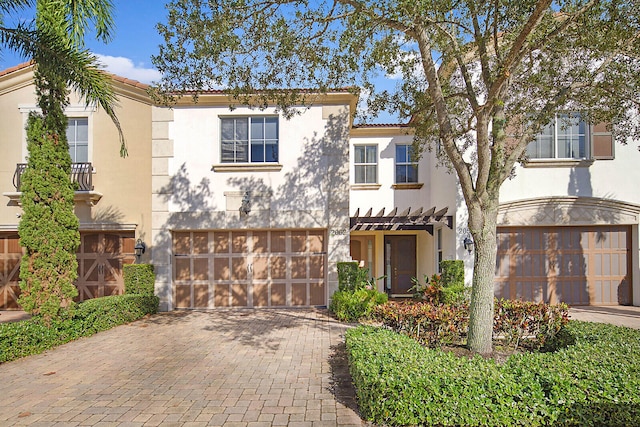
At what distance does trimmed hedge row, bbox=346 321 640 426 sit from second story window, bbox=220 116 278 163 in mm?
8204

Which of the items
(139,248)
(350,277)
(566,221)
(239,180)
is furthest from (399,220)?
(139,248)

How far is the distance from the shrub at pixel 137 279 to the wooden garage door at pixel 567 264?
9304mm

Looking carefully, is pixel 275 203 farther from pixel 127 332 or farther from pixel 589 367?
pixel 589 367

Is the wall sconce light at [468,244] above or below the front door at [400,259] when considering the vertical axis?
above

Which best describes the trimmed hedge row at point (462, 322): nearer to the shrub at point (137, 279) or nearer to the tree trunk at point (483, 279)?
the tree trunk at point (483, 279)

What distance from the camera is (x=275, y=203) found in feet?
38.9

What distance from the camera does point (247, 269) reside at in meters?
12.0

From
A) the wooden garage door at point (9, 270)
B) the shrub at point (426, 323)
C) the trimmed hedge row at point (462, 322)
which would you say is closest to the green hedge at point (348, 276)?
the trimmed hedge row at point (462, 322)

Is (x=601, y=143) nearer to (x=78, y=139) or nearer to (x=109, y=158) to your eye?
(x=109, y=158)

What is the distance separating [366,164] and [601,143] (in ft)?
21.7

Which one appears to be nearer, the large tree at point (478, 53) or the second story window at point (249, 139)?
the large tree at point (478, 53)

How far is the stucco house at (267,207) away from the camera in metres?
11.6

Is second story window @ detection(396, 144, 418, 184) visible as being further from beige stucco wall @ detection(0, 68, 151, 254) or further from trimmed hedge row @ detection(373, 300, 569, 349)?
beige stucco wall @ detection(0, 68, 151, 254)

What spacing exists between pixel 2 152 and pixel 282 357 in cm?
999
